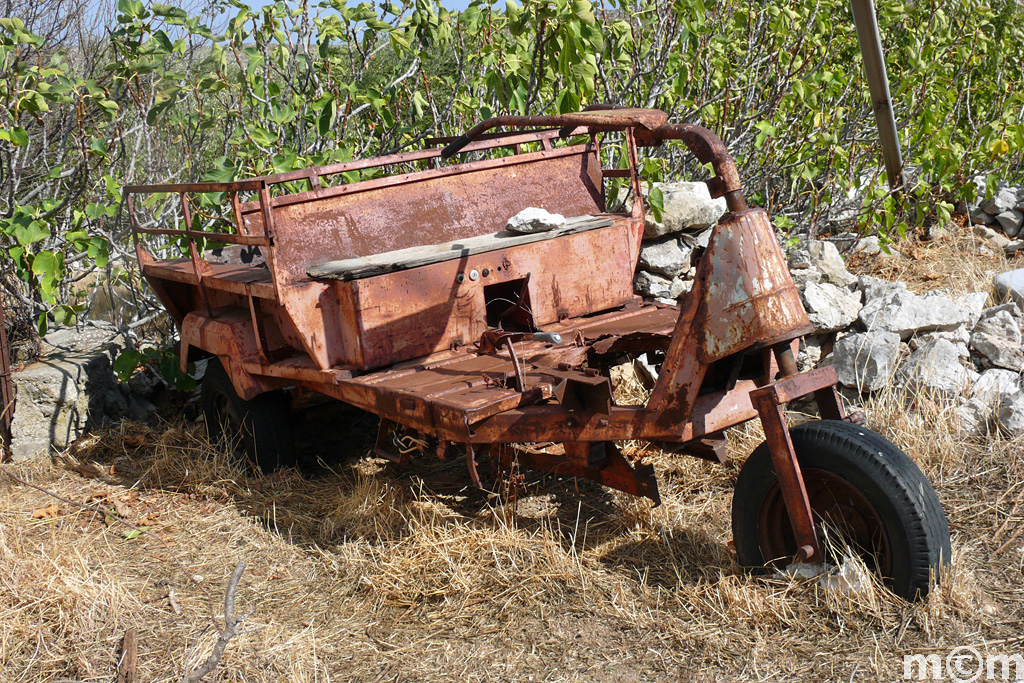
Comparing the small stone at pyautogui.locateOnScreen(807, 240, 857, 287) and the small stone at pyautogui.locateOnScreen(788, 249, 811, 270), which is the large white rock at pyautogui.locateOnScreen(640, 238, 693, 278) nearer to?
the small stone at pyautogui.locateOnScreen(788, 249, 811, 270)

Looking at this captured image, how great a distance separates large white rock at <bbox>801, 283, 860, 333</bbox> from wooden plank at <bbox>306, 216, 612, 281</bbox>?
4.34ft

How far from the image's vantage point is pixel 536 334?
385cm

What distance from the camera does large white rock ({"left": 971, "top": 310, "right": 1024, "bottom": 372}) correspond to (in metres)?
4.44

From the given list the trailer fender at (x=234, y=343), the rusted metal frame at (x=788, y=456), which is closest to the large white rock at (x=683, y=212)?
the trailer fender at (x=234, y=343)

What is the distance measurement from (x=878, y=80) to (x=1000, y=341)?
2.26m

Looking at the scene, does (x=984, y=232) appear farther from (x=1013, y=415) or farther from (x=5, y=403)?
(x=5, y=403)

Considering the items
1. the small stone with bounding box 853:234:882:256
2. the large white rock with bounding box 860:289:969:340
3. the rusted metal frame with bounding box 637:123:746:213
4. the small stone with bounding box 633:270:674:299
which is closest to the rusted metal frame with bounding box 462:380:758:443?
the rusted metal frame with bounding box 637:123:746:213

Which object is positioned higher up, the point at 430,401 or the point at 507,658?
the point at 430,401

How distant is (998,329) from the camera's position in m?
4.60

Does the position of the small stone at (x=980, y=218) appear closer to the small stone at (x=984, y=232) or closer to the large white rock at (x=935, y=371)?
the small stone at (x=984, y=232)

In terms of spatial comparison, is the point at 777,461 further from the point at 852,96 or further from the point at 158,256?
the point at 852,96

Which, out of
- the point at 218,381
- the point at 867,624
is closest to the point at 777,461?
the point at 867,624

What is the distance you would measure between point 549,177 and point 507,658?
8.81 feet

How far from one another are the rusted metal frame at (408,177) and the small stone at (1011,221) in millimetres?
4720
